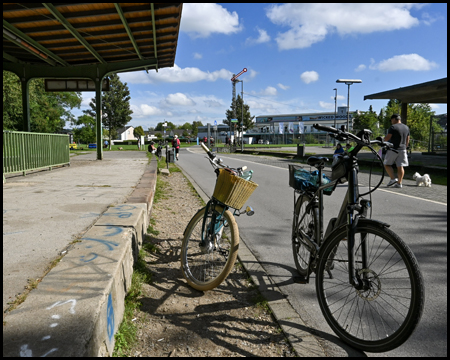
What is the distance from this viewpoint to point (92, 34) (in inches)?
579

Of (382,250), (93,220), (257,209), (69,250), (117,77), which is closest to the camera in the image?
(382,250)

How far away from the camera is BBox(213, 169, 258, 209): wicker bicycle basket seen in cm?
307

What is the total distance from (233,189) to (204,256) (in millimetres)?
1150

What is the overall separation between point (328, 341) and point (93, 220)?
3051 millimetres

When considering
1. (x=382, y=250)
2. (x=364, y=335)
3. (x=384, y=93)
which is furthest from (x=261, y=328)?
(x=384, y=93)

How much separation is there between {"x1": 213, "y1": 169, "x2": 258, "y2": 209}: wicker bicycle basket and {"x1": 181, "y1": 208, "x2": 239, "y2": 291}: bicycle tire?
171mm

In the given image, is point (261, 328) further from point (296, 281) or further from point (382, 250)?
point (382, 250)

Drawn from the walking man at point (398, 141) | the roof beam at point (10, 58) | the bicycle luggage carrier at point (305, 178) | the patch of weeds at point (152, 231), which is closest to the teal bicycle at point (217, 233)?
the bicycle luggage carrier at point (305, 178)

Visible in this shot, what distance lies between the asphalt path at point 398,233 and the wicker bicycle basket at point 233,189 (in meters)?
0.81

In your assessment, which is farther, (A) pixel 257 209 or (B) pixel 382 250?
(A) pixel 257 209

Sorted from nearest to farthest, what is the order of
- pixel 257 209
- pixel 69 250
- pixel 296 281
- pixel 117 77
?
pixel 69 250, pixel 296 281, pixel 257 209, pixel 117 77

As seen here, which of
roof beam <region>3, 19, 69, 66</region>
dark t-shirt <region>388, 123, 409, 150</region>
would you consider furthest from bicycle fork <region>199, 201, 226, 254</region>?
roof beam <region>3, 19, 69, 66</region>

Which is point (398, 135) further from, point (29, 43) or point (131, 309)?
point (29, 43)

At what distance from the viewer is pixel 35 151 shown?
11.8 meters
